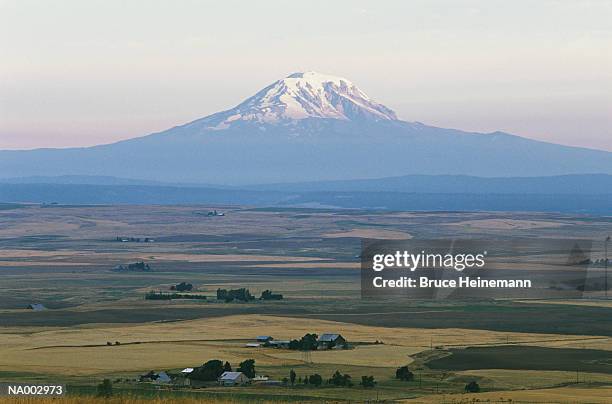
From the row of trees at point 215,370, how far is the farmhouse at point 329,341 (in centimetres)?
1061

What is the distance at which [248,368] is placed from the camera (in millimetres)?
51906

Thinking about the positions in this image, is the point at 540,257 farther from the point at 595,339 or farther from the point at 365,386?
the point at 365,386

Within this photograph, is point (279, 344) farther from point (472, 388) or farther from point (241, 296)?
point (241, 296)

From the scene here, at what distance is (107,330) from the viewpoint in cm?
7231

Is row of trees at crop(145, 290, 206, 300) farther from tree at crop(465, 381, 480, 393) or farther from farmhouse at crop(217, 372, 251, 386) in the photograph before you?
tree at crop(465, 381, 480, 393)

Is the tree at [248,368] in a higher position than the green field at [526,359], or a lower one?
higher

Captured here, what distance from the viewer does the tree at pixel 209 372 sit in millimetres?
51188

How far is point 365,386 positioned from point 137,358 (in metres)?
12.1

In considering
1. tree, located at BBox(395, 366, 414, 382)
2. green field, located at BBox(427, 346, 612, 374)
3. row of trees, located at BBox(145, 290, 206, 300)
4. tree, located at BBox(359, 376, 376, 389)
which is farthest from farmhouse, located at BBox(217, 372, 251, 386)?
row of trees, located at BBox(145, 290, 206, 300)

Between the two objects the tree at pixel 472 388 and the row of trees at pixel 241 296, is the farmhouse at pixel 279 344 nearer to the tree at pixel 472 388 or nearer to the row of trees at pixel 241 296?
the tree at pixel 472 388

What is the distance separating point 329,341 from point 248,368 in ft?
41.5

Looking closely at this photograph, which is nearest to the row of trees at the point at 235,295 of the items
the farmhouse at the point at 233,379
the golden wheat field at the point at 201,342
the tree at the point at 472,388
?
the golden wheat field at the point at 201,342

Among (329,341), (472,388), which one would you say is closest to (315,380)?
(472,388)

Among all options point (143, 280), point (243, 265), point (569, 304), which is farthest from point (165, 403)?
point (243, 265)
